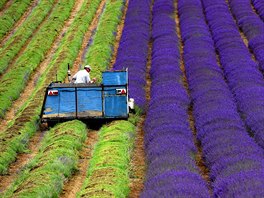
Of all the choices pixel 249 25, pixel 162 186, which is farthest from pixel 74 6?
pixel 162 186

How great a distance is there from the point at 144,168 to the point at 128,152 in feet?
2.90

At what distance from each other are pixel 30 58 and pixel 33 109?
8504 millimetres

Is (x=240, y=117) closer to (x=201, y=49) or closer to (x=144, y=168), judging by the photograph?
(x=144, y=168)

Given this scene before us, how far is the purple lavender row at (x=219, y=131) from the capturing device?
31.0 ft

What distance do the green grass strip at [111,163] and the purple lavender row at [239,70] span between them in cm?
323

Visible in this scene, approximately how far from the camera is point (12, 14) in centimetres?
3538

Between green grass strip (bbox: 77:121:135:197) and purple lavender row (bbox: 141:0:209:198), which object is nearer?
purple lavender row (bbox: 141:0:209:198)

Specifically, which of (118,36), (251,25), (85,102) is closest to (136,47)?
(118,36)

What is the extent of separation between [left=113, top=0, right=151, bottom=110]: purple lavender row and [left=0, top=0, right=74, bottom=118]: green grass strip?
3.92 metres

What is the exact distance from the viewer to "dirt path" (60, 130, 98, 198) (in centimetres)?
1117

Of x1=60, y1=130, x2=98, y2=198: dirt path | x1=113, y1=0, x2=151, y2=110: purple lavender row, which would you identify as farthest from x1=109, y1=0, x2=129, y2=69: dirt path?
x1=60, y1=130, x2=98, y2=198: dirt path

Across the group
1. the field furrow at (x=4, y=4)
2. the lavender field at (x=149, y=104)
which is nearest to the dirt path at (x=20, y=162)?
the lavender field at (x=149, y=104)

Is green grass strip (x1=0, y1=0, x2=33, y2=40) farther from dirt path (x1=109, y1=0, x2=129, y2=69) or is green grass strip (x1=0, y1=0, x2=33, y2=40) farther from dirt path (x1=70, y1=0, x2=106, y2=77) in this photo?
dirt path (x1=109, y1=0, x2=129, y2=69)

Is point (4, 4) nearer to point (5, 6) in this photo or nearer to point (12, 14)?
point (5, 6)
